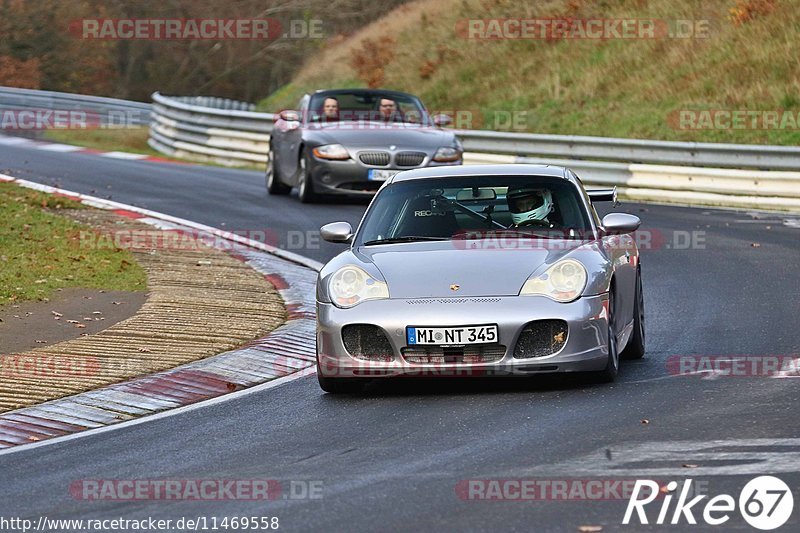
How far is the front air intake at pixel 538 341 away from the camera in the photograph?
8.53m

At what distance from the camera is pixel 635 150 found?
22.6 meters

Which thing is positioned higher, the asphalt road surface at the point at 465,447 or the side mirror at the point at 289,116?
the side mirror at the point at 289,116

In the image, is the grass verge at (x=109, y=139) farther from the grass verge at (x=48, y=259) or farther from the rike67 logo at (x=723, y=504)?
the rike67 logo at (x=723, y=504)

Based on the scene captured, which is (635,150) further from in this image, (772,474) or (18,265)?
(772,474)

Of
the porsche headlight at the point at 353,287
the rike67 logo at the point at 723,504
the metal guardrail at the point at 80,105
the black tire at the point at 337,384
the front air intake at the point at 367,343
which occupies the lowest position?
the metal guardrail at the point at 80,105

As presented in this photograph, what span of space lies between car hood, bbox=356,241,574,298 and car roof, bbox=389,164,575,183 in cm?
89

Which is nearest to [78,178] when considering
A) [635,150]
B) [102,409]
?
[635,150]

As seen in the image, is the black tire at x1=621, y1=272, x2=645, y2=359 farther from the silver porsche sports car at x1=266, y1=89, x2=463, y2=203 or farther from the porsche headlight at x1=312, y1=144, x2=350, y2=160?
the porsche headlight at x1=312, y1=144, x2=350, y2=160

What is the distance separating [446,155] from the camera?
20000mm

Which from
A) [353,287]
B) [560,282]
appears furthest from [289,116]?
[560,282]

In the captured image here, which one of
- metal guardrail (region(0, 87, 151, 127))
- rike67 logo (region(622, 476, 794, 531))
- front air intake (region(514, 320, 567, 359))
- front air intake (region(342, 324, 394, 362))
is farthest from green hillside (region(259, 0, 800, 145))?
rike67 logo (region(622, 476, 794, 531))

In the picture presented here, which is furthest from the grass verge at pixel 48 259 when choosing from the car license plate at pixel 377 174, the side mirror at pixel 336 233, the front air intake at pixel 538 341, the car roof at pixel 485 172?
the front air intake at pixel 538 341

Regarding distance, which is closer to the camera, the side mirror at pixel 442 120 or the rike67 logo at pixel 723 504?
the rike67 logo at pixel 723 504

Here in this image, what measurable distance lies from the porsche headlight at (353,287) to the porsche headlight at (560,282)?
2.77 feet
